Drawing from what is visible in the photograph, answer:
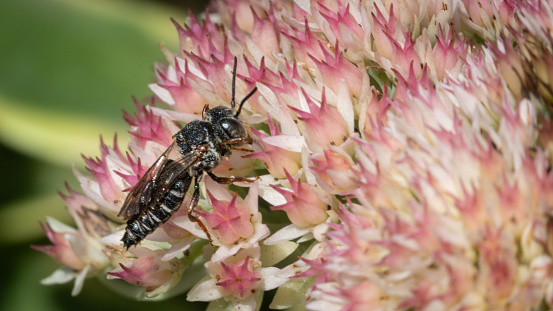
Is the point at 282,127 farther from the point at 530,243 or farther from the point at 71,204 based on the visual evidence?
the point at 71,204

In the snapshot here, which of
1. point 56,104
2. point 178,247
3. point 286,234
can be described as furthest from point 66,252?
point 56,104

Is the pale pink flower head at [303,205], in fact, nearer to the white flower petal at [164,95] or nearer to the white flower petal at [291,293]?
the white flower petal at [291,293]

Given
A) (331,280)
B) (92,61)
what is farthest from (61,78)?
(331,280)

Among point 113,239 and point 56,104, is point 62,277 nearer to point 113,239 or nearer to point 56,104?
point 113,239

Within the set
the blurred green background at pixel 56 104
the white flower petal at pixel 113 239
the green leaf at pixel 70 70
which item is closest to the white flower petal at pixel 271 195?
the white flower petal at pixel 113 239

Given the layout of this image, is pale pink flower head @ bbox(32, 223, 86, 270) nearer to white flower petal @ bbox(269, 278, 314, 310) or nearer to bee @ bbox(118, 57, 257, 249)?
bee @ bbox(118, 57, 257, 249)
